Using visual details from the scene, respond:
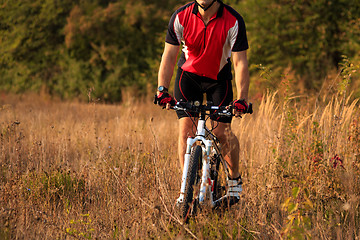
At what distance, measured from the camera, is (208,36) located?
396 cm

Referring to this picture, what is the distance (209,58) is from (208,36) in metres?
0.21

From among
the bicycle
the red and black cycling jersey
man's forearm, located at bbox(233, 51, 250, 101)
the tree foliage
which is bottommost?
the bicycle

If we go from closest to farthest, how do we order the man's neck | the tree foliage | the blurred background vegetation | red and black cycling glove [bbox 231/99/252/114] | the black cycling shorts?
red and black cycling glove [bbox 231/99/252/114] < the man's neck < the black cycling shorts < the tree foliage < the blurred background vegetation

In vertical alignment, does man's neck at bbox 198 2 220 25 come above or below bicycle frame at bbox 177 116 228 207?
above

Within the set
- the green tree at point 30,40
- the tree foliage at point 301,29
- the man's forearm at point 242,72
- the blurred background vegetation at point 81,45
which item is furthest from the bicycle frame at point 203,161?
the green tree at point 30,40

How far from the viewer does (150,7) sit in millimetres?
19016

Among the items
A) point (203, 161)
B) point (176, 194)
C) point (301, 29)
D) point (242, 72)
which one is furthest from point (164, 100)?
point (301, 29)

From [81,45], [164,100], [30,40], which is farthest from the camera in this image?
[81,45]

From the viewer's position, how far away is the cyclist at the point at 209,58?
12.9 feet

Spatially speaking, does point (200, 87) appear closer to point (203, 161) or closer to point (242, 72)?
point (242, 72)

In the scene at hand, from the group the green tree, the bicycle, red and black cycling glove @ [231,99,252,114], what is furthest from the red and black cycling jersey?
the green tree

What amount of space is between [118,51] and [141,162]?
14.6 metres

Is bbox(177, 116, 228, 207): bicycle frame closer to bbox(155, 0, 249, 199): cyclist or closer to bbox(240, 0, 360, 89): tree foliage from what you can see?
bbox(155, 0, 249, 199): cyclist

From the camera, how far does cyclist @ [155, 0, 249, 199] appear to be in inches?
155
